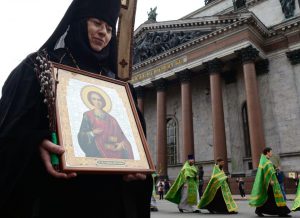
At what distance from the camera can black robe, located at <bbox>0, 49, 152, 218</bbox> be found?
1435mm

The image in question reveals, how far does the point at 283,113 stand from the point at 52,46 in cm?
2184

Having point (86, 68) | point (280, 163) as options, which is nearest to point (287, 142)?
point (280, 163)

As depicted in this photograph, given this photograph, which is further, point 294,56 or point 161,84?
point 161,84

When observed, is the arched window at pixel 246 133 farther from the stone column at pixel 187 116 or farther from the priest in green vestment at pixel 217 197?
the priest in green vestment at pixel 217 197

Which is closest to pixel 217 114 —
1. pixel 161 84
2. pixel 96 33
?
pixel 161 84

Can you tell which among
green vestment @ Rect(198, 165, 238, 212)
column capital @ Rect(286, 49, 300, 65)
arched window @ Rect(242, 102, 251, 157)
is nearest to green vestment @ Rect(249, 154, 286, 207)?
green vestment @ Rect(198, 165, 238, 212)

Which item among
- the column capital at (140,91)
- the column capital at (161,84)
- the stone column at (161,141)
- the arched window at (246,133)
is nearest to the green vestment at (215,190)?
the arched window at (246,133)

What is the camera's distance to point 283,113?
21.4 metres

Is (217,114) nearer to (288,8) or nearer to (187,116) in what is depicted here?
(187,116)

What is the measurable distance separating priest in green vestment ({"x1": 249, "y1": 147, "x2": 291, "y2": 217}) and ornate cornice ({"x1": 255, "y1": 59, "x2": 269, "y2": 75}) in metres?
15.2

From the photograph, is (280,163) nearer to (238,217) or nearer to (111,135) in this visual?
(238,217)

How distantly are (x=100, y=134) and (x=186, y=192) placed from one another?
10.1m

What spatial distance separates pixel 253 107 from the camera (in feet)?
64.1

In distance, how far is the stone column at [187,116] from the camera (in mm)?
22625
